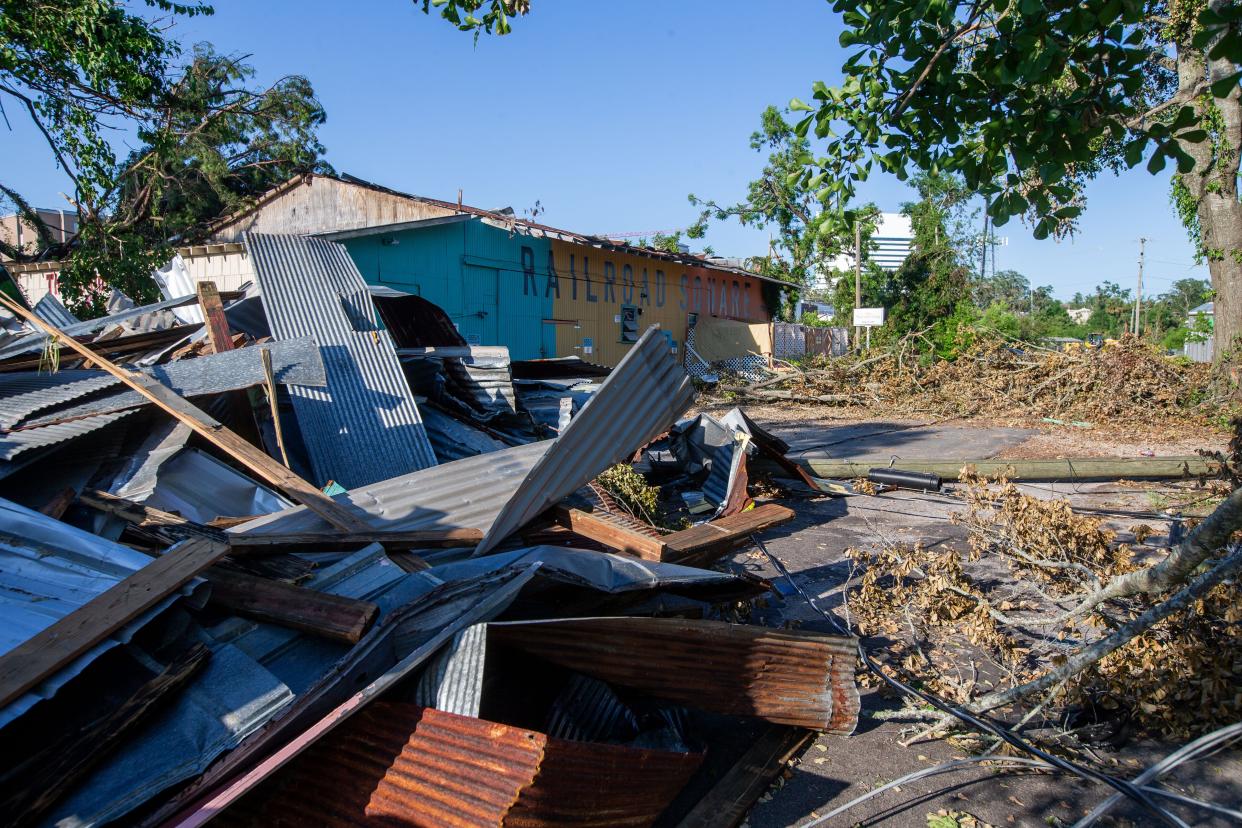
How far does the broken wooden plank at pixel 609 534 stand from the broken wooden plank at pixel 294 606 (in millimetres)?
1855

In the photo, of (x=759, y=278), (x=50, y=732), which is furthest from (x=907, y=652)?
(x=759, y=278)

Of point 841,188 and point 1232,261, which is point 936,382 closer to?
point 1232,261

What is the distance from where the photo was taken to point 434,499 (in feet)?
15.8

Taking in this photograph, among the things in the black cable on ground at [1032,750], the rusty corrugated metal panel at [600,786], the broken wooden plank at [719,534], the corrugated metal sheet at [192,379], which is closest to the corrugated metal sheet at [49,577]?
the rusty corrugated metal panel at [600,786]

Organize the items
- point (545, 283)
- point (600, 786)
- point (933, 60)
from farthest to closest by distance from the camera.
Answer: point (545, 283)
point (933, 60)
point (600, 786)

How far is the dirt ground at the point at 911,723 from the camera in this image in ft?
9.24

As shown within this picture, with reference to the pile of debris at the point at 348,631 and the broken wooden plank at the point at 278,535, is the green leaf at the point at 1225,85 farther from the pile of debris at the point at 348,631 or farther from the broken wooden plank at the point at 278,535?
the broken wooden plank at the point at 278,535

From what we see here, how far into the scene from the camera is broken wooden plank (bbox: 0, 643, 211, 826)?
2.05m

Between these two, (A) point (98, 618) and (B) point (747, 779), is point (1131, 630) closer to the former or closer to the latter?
(B) point (747, 779)

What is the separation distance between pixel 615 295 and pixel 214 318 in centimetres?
1643

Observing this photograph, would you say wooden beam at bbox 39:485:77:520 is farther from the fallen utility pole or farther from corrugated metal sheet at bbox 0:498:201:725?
the fallen utility pole

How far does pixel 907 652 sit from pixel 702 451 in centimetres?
410

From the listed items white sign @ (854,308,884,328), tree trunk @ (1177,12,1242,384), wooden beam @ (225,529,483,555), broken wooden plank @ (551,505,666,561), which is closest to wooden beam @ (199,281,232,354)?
wooden beam @ (225,529,483,555)

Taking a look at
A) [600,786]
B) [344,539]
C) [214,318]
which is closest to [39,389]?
[214,318]
